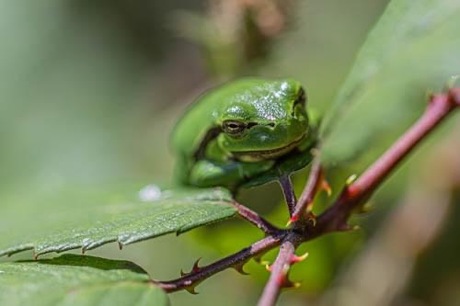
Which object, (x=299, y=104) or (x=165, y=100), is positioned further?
(x=165, y=100)

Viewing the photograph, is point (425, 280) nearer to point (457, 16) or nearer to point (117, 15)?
point (457, 16)

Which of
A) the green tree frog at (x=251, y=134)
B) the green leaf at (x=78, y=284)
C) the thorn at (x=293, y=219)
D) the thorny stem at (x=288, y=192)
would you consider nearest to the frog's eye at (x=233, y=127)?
the green tree frog at (x=251, y=134)

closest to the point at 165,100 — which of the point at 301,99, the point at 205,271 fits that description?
the point at 301,99

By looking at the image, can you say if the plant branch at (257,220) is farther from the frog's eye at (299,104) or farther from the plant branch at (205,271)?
the frog's eye at (299,104)

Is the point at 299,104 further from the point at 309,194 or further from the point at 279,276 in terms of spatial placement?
the point at 279,276

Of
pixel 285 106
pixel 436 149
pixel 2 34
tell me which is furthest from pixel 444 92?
pixel 2 34
